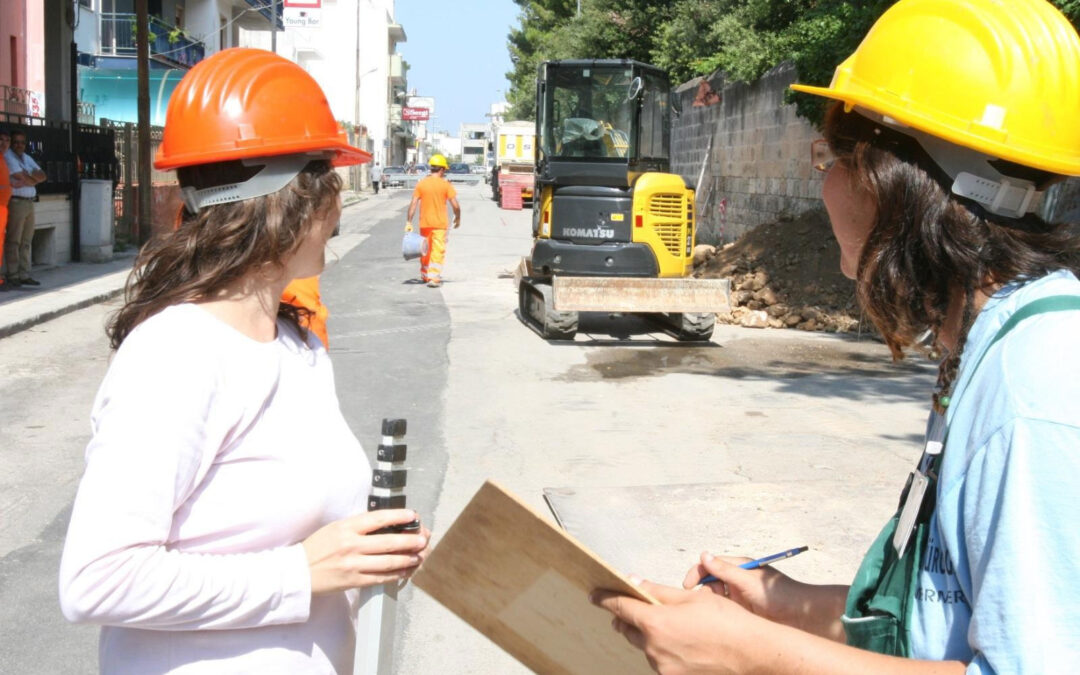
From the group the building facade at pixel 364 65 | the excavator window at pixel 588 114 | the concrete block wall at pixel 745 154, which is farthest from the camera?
the building facade at pixel 364 65

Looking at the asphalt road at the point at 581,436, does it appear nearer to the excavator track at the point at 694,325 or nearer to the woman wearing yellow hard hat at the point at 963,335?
the excavator track at the point at 694,325

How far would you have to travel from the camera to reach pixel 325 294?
15.4 meters

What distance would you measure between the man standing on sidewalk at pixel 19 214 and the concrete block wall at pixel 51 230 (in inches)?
59.9

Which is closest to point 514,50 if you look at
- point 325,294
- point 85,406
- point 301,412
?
point 325,294

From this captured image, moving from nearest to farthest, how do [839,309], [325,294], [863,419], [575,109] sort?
[863,419]
[575,109]
[839,309]
[325,294]

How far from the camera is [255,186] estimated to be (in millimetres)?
1866

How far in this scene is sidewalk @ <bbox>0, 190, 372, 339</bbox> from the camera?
12.1 metres

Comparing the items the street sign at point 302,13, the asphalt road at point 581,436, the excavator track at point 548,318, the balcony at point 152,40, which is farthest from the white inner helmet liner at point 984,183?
the street sign at point 302,13

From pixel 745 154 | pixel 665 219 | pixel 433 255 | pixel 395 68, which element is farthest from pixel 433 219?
pixel 395 68

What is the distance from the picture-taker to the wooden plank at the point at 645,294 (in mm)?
11523

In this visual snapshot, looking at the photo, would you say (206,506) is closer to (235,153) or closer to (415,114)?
(235,153)

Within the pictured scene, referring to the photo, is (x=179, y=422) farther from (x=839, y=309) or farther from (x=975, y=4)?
(x=839, y=309)

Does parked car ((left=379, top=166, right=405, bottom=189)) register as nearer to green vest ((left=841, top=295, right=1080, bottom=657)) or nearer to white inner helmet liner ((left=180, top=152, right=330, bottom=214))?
white inner helmet liner ((left=180, top=152, right=330, bottom=214))

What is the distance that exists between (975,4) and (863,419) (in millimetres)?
7171
